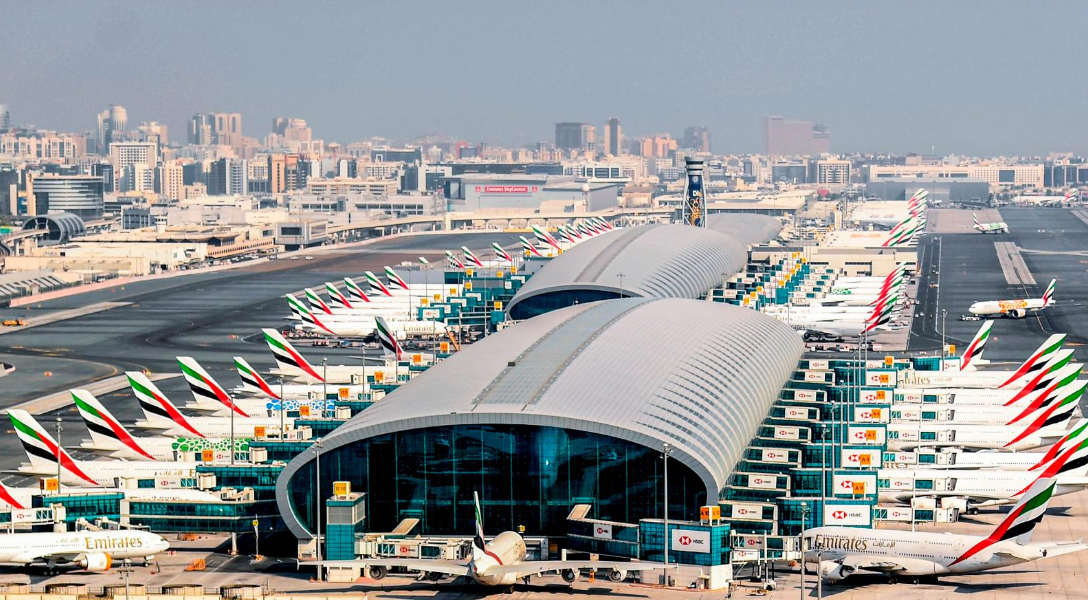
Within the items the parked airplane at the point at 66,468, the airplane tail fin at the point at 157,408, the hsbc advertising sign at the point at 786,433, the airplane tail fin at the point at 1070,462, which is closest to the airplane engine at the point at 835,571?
the airplane tail fin at the point at 1070,462

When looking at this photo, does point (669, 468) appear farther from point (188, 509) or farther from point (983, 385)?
point (983, 385)

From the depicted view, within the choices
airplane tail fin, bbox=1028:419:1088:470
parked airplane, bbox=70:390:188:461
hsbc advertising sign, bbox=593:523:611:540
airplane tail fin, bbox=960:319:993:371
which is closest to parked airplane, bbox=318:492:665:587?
hsbc advertising sign, bbox=593:523:611:540

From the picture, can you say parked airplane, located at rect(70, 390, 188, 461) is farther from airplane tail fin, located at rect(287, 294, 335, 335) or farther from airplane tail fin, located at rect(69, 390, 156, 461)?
airplane tail fin, located at rect(287, 294, 335, 335)

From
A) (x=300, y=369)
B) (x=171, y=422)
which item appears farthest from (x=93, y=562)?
(x=300, y=369)

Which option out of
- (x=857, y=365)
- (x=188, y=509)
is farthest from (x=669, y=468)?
(x=857, y=365)

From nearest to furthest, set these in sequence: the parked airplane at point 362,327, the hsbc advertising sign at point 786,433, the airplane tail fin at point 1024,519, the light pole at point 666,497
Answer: the airplane tail fin at point 1024,519 < the light pole at point 666,497 < the hsbc advertising sign at point 786,433 < the parked airplane at point 362,327

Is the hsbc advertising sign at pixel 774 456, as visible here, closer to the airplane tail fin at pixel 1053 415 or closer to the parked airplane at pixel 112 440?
the airplane tail fin at pixel 1053 415

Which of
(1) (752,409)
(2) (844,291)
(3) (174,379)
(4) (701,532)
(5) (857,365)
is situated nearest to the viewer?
(4) (701,532)
